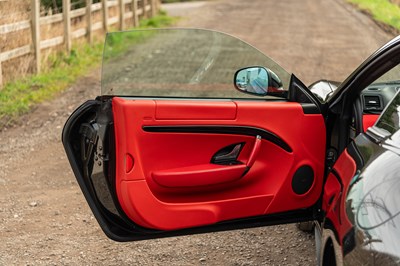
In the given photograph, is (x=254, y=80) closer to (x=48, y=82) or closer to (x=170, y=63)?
(x=48, y=82)

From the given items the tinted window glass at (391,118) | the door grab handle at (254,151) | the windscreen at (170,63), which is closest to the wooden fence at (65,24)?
the windscreen at (170,63)

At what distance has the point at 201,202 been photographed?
3.53 meters

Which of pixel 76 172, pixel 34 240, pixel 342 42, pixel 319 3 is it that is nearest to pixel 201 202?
pixel 76 172

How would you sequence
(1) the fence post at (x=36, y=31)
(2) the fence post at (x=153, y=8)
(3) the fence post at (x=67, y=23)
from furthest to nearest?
(2) the fence post at (x=153, y=8) < (3) the fence post at (x=67, y=23) < (1) the fence post at (x=36, y=31)

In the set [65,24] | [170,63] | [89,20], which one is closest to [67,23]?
[65,24]

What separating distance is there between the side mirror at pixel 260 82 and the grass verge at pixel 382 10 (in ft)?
48.8

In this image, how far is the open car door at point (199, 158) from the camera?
341cm

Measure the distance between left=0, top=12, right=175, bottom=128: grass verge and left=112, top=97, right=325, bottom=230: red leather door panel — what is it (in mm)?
5374

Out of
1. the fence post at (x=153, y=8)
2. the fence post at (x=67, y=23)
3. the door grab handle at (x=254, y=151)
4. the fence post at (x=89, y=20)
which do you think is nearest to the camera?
the door grab handle at (x=254, y=151)

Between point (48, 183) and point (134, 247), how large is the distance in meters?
1.81

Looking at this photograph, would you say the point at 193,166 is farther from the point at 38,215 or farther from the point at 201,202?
the point at 38,215

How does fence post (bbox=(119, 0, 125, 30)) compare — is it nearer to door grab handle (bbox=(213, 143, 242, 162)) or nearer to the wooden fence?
the wooden fence

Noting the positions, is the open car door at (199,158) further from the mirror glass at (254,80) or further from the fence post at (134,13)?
the fence post at (134,13)

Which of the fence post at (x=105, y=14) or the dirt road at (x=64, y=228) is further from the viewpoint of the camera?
the fence post at (x=105, y=14)
